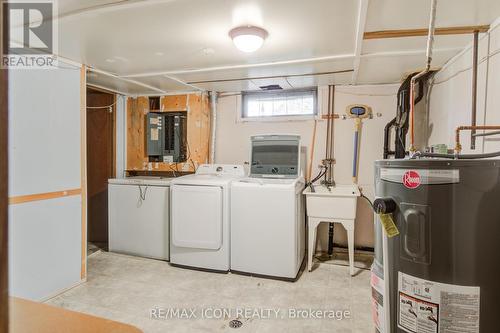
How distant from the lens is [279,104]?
389cm

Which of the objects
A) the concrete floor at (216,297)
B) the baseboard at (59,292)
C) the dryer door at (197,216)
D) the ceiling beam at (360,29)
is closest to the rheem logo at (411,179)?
the ceiling beam at (360,29)

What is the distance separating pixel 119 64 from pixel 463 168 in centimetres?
301

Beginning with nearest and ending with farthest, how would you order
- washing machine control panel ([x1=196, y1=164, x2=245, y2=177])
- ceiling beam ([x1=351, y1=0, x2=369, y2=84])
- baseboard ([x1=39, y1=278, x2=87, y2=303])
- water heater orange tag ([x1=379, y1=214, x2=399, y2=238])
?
water heater orange tag ([x1=379, y1=214, x2=399, y2=238])
ceiling beam ([x1=351, y1=0, x2=369, y2=84])
baseboard ([x1=39, y1=278, x2=87, y2=303])
washing machine control panel ([x1=196, y1=164, x2=245, y2=177])

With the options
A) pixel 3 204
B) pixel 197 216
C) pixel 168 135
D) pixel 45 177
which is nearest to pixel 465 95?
pixel 197 216

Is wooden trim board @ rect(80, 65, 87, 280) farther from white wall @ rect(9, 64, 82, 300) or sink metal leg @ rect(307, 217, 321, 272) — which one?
sink metal leg @ rect(307, 217, 321, 272)

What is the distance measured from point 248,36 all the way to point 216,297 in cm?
223

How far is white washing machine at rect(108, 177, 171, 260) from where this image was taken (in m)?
3.44

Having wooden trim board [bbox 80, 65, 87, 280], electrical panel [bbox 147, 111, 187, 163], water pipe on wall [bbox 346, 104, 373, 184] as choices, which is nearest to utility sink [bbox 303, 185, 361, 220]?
water pipe on wall [bbox 346, 104, 373, 184]

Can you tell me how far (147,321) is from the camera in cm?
220

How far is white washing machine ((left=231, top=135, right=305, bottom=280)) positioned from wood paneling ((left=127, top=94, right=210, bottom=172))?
118cm

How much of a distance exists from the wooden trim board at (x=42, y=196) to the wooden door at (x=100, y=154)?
56.2 inches

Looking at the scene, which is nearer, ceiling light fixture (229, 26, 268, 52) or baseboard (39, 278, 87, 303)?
ceiling light fixture (229, 26, 268, 52)

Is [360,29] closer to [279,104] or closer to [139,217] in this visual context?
[279,104]

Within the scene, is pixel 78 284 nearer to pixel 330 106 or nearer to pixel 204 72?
pixel 204 72
